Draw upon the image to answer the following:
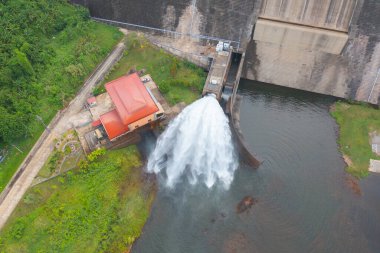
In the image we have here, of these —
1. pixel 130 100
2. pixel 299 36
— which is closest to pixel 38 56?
pixel 130 100

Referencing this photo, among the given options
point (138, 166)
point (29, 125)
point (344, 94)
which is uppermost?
point (344, 94)

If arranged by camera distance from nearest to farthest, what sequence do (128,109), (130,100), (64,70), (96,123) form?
1. (128,109)
2. (130,100)
3. (96,123)
4. (64,70)

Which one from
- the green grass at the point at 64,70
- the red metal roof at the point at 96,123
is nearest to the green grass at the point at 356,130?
the red metal roof at the point at 96,123

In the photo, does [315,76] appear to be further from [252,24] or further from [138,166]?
[138,166]

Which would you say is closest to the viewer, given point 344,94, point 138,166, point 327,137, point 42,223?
point 42,223

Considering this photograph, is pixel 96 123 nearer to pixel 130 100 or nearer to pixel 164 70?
pixel 130 100

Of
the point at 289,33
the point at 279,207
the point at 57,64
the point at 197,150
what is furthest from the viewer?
the point at 289,33

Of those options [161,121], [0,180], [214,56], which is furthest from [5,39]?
[214,56]
